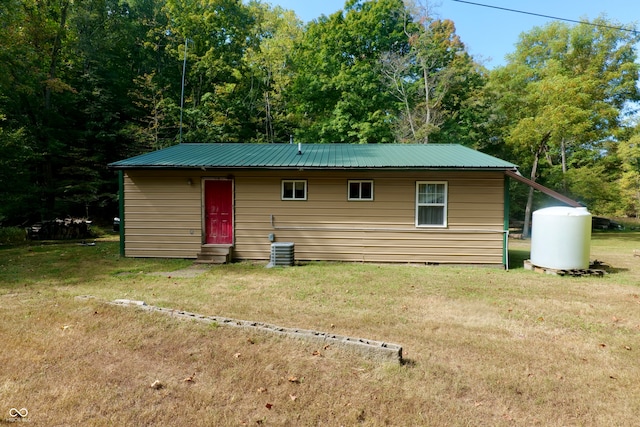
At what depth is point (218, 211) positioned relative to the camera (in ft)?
30.0

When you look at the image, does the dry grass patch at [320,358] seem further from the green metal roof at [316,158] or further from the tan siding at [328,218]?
the green metal roof at [316,158]

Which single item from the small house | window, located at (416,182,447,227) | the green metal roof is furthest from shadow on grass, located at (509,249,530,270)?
the green metal roof

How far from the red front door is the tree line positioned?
9.38 meters

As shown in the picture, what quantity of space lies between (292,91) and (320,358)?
20.7 metres

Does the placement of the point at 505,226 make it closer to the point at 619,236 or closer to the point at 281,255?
the point at 281,255

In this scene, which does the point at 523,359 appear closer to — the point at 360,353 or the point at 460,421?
the point at 460,421

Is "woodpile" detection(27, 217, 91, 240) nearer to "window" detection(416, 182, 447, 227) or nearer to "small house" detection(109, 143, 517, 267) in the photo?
"small house" detection(109, 143, 517, 267)

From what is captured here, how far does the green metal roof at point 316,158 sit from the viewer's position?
847cm

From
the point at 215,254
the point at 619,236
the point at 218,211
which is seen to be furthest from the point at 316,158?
the point at 619,236

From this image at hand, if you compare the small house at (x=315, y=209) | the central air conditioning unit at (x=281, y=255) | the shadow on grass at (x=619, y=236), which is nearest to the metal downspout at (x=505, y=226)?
the small house at (x=315, y=209)

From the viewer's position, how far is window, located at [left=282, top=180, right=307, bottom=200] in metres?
8.98

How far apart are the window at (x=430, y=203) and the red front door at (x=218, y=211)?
4.97 meters

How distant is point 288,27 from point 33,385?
89.3ft

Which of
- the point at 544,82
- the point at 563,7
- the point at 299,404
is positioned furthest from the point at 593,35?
the point at 299,404
